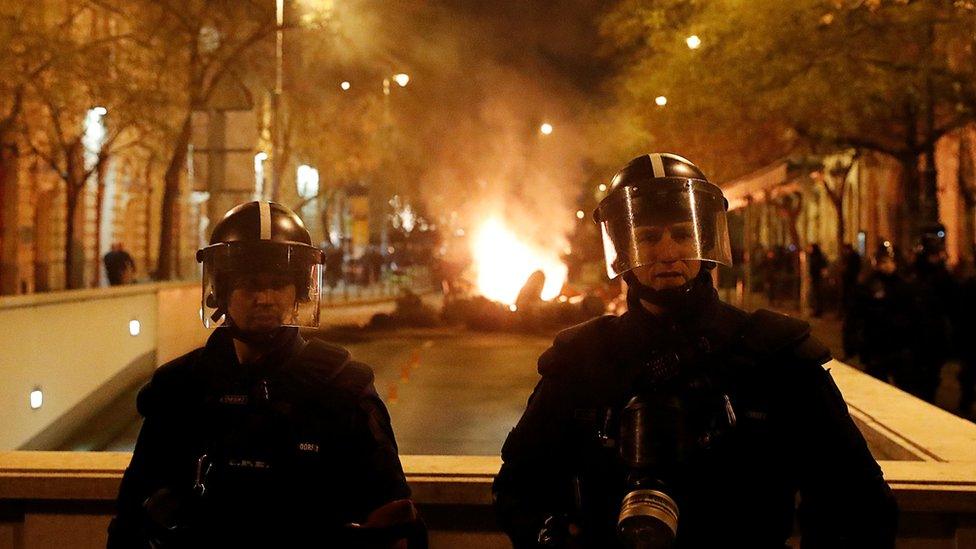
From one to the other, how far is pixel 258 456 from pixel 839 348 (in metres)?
15.6

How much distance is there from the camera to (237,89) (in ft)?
37.6

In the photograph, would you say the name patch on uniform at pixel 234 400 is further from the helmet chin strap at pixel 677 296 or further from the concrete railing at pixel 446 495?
the concrete railing at pixel 446 495

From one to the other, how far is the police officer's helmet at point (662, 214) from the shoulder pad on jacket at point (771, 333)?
227mm

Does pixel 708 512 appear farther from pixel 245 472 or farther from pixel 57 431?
pixel 57 431

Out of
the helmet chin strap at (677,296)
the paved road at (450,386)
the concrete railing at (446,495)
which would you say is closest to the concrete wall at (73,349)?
the paved road at (450,386)

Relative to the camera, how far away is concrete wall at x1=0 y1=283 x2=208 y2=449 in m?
8.80

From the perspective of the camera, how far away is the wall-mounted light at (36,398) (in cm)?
912

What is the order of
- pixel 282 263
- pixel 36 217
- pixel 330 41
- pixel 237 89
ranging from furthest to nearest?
1. pixel 36 217
2. pixel 330 41
3. pixel 237 89
4. pixel 282 263

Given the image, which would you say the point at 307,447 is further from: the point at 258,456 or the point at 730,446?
the point at 730,446

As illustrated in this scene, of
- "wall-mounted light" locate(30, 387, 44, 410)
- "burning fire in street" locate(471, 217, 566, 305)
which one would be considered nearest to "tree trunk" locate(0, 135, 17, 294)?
"burning fire in street" locate(471, 217, 566, 305)

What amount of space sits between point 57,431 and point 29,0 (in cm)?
1142

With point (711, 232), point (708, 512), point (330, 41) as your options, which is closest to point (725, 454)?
point (708, 512)

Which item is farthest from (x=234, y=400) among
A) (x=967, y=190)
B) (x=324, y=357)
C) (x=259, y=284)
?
(x=967, y=190)

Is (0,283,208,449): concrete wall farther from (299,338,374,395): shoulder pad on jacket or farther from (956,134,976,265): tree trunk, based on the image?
(956,134,976,265): tree trunk
